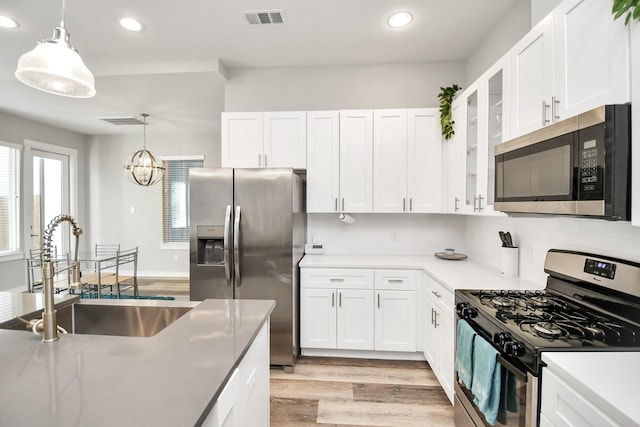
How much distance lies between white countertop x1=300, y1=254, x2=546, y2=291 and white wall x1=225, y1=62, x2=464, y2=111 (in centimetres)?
161

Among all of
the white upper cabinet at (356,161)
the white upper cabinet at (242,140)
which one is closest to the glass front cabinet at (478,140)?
the white upper cabinet at (356,161)

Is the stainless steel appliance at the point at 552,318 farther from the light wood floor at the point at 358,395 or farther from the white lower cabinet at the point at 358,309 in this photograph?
the white lower cabinet at the point at 358,309

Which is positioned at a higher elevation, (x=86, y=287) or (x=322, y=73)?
(x=322, y=73)

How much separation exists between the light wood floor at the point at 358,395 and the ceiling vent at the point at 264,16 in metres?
2.96

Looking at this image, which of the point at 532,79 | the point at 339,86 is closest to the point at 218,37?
the point at 339,86

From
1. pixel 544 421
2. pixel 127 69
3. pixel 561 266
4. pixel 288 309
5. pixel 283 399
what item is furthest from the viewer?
pixel 127 69

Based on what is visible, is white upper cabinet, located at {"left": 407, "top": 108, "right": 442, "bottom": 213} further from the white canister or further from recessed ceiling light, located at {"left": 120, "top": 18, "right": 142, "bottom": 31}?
recessed ceiling light, located at {"left": 120, "top": 18, "right": 142, "bottom": 31}

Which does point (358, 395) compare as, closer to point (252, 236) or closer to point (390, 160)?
point (252, 236)

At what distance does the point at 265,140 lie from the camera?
10.4 ft

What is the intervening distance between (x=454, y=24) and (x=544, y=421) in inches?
110

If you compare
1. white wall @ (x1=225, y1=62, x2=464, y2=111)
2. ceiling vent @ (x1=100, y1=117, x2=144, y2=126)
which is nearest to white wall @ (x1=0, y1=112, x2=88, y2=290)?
ceiling vent @ (x1=100, y1=117, x2=144, y2=126)

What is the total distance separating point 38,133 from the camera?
5.45 m

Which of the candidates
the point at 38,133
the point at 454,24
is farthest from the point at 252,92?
the point at 38,133

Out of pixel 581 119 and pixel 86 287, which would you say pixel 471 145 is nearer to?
pixel 581 119
